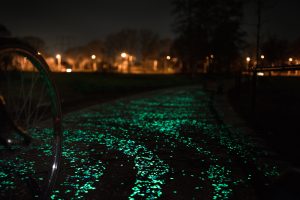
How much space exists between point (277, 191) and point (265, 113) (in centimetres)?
899

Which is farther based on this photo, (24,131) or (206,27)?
(206,27)

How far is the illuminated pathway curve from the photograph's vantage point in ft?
11.8

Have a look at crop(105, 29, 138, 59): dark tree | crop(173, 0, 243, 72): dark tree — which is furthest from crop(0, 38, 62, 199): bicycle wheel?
crop(105, 29, 138, 59): dark tree

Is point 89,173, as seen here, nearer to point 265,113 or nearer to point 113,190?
point 113,190

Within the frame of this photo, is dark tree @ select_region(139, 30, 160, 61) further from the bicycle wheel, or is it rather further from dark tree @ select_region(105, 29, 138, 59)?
the bicycle wheel

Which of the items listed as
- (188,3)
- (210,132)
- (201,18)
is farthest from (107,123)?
(188,3)

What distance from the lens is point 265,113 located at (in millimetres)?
10078

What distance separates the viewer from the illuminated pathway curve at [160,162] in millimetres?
3596

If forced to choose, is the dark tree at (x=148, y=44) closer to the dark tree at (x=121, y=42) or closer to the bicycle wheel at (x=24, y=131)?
the dark tree at (x=121, y=42)

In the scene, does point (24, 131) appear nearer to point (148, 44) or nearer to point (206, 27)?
point (206, 27)

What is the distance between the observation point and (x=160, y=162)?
476 centimetres

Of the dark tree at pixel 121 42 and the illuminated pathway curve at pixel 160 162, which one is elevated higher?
the dark tree at pixel 121 42

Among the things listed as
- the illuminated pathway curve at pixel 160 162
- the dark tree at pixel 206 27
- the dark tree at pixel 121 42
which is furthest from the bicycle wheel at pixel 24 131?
the dark tree at pixel 121 42

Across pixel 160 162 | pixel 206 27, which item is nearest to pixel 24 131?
pixel 160 162
